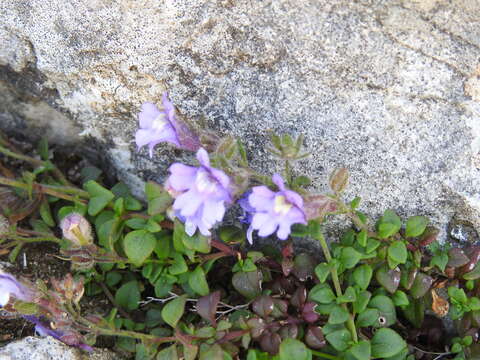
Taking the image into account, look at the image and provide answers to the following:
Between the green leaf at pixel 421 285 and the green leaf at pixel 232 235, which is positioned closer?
the green leaf at pixel 421 285

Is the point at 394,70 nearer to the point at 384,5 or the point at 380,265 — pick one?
the point at 384,5

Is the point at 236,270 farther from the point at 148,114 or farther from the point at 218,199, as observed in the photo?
the point at 148,114

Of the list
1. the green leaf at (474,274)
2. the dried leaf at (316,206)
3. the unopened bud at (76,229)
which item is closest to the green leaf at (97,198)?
the unopened bud at (76,229)

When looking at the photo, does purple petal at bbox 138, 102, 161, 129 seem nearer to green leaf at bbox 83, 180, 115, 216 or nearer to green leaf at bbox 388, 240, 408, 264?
green leaf at bbox 83, 180, 115, 216

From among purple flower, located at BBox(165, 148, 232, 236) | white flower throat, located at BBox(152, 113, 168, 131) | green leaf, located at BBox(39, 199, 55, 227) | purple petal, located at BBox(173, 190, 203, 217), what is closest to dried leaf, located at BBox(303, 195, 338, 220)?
purple flower, located at BBox(165, 148, 232, 236)

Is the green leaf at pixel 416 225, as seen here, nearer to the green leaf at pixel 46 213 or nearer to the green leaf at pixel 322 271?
the green leaf at pixel 322 271

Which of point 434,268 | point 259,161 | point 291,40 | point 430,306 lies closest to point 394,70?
point 291,40
